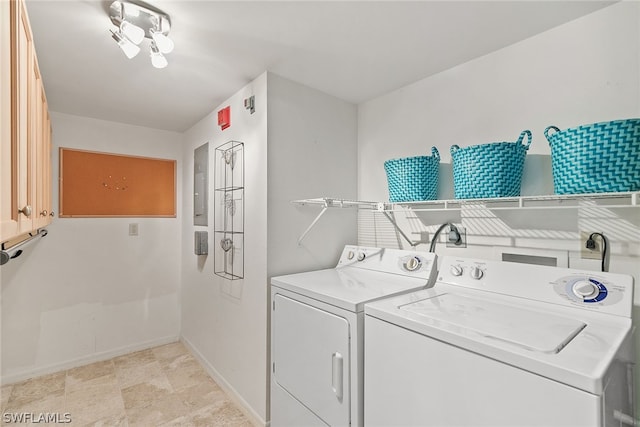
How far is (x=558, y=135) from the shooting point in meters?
1.22

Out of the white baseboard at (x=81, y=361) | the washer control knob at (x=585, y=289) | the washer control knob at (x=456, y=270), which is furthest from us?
the white baseboard at (x=81, y=361)

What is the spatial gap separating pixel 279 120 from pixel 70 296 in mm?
2552

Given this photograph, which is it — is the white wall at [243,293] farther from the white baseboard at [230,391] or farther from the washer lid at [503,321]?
the washer lid at [503,321]

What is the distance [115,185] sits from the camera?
9.67ft

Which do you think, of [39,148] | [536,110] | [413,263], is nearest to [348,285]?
[413,263]

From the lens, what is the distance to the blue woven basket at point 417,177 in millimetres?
1745

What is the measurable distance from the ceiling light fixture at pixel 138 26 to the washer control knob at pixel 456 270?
1784 millimetres

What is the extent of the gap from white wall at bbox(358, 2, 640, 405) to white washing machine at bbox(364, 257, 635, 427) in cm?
26

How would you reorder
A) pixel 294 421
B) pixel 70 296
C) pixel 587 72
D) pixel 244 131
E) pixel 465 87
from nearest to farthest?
pixel 587 72 → pixel 294 421 → pixel 465 87 → pixel 244 131 → pixel 70 296

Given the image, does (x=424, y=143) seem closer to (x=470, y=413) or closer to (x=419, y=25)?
(x=419, y=25)

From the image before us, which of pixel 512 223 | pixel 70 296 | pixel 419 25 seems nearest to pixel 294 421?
pixel 512 223

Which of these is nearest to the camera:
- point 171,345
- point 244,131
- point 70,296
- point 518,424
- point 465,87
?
point 518,424

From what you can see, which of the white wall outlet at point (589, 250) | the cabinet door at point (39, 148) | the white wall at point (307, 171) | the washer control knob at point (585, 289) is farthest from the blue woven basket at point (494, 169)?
the cabinet door at point (39, 148)

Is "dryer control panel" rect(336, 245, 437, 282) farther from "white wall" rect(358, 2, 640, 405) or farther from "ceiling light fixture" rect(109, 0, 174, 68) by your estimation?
"ceiling light fixture" rect(109, 0, 174, 68)
